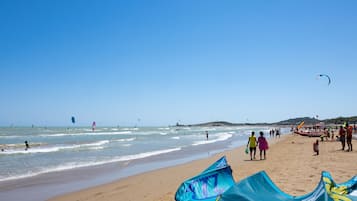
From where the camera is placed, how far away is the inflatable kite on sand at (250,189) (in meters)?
3.66

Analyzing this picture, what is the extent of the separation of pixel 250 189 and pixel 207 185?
1.52 metres

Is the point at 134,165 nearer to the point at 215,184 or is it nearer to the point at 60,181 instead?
the point at 60,181

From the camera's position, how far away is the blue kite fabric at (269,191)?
12.2 feet

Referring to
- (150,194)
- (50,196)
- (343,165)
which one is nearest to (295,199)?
(150,194)

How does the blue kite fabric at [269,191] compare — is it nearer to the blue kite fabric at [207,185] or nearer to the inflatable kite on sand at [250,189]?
the inflatable kite on sand at [250,189]

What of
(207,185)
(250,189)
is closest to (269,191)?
(250,189)

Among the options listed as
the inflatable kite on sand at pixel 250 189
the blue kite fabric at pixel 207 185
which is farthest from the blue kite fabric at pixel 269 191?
the blue kite fabric at pixel 207 185

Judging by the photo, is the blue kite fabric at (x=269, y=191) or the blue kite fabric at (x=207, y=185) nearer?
the blue kite fabric at (x=269, y=191)

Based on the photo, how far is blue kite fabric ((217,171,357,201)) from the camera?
3.71m

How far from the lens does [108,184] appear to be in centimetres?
1016

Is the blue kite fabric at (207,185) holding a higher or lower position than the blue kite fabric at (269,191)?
lower

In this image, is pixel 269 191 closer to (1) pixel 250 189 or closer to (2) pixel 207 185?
(1) pixel 250 189

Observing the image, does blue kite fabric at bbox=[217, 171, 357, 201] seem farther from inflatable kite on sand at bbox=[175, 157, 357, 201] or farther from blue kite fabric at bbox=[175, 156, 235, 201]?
blue kite fabric at bbox=[175, 156, 235, 201]

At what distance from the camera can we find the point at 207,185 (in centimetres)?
577
